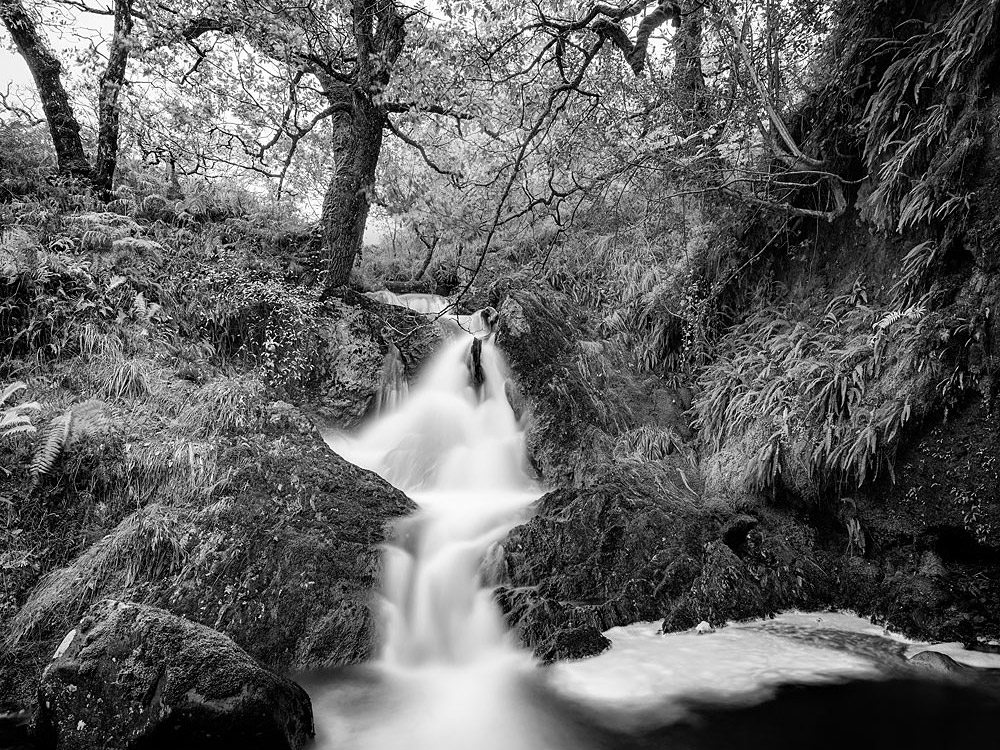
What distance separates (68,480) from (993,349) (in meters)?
7.05

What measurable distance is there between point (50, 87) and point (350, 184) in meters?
4.11

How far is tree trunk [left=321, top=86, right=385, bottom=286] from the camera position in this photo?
7559 millimetres

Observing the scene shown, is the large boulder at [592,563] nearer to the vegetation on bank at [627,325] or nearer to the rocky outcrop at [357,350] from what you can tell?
the vegetation on bank at [627,325]

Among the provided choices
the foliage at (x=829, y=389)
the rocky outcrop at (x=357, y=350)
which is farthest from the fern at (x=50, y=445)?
the foliage at (x=829, y=389)

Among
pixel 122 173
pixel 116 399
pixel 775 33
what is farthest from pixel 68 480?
pixel 775 33

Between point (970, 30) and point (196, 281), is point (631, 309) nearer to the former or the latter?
point (970, 30)

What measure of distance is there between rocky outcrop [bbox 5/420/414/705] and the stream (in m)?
0.27

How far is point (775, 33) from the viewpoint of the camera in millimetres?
5730

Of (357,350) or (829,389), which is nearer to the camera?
(829,389)

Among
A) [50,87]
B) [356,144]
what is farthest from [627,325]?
[50,87]

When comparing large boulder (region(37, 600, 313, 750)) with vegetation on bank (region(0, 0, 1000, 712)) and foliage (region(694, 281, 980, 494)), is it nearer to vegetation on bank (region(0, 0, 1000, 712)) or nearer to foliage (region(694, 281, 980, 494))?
vegetation on bank (region(0, 0, 1000, 712))

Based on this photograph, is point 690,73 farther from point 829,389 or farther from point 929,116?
point 829,389

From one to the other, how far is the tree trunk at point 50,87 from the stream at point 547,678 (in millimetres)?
7112

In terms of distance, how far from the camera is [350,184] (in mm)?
7621
